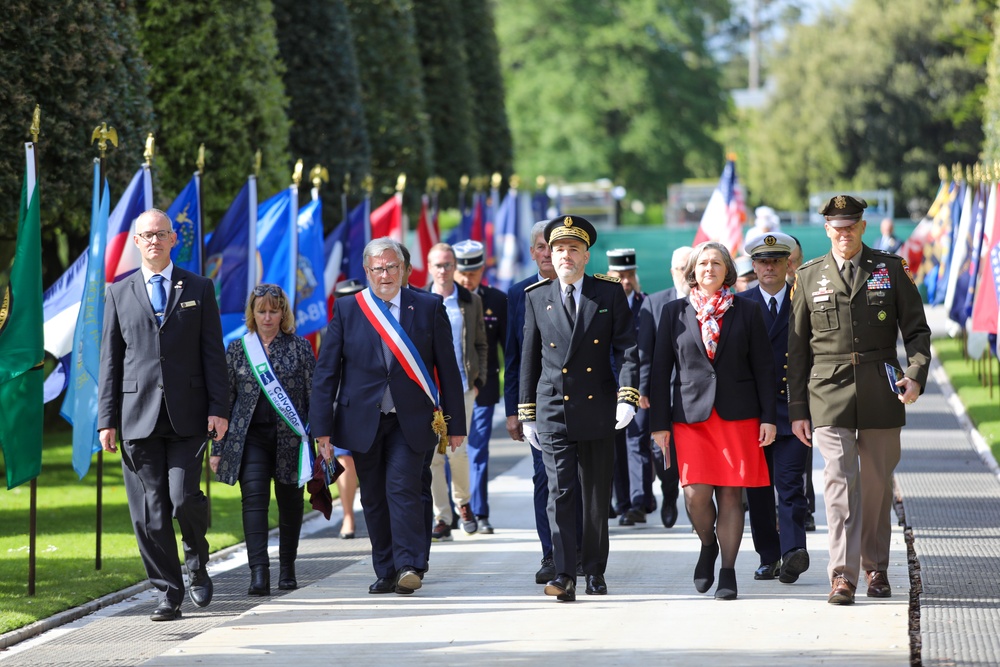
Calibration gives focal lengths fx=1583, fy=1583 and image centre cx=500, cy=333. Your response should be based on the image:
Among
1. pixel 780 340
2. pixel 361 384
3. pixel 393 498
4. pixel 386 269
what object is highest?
pixel 386 269

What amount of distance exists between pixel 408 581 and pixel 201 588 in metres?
1.16

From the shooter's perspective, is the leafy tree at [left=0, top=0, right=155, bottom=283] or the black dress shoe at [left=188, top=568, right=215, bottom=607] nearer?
the black dress shoe at [left=188, top=568, right=215, bottom=607]

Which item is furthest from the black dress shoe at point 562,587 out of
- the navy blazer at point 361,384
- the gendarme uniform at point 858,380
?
the gendarme uniform at point 858,380

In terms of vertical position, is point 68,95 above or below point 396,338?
above

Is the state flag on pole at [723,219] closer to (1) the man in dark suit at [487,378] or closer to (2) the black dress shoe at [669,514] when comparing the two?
(1) the man in dark suit at [487,378]

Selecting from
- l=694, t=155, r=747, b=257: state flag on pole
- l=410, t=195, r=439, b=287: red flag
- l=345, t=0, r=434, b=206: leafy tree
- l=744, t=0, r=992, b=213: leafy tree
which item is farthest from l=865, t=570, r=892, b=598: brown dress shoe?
l=744, t=0, r=992, b=213: leafy tree

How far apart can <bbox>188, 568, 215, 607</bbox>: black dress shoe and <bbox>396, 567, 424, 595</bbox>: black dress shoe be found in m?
1.06

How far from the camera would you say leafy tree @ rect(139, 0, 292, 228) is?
1778 cm

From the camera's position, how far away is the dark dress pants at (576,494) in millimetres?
8742

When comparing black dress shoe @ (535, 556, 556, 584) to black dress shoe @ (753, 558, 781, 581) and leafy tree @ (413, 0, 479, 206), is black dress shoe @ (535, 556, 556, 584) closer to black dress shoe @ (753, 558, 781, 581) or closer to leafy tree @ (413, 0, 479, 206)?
black dress shoe @ (753, 558, 781, 581)

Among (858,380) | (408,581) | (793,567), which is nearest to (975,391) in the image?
(793,567)

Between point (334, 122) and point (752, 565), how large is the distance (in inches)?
551

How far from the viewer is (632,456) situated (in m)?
12.0

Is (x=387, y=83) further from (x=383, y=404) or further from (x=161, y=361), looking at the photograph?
(x=161, y=361)
